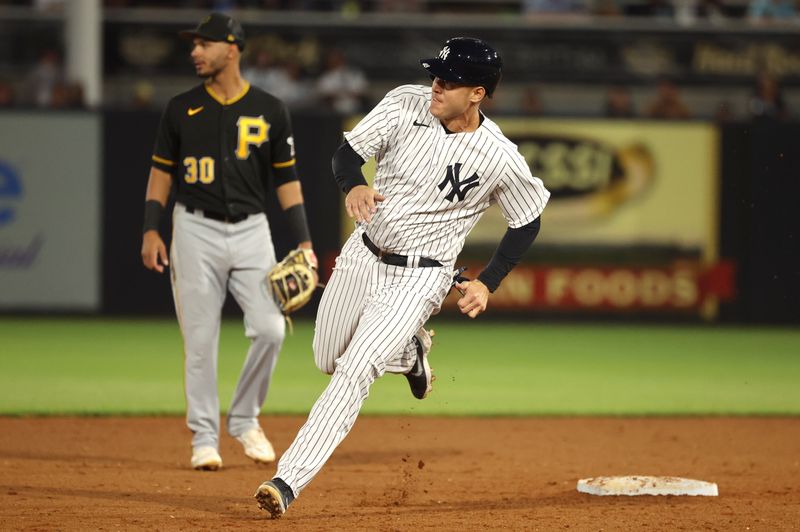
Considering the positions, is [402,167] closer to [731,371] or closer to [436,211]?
[436,211]

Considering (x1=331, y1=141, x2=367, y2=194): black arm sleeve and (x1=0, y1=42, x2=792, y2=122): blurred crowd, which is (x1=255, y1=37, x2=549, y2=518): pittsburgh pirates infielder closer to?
(x1=331, y1=141, x2=367, y2=194): black arm sleeve

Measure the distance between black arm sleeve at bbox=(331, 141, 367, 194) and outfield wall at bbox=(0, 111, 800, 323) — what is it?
926 cm

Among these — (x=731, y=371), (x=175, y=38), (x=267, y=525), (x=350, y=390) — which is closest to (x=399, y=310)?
(x=350, y=390)

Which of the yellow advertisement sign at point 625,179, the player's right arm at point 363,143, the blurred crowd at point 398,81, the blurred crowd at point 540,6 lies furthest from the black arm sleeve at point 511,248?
the blurred crowd at point 540,6

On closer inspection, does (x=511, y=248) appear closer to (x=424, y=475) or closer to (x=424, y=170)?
(x=424, y=170)

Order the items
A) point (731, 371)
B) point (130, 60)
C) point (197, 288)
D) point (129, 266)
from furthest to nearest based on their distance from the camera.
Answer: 1. point (130, 60)
2. point (129, 266)
3. point (731, 371)
4. point (197, 288)

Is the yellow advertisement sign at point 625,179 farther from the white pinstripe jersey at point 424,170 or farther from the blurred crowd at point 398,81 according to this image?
Answer: the white pinstripe jersey at point 424,170

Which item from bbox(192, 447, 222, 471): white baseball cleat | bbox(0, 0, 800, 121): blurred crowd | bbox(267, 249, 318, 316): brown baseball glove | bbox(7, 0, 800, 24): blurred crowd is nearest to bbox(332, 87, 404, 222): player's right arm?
bbox(267, 249, 318, 316): brown baseball glove

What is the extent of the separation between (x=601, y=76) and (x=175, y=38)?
20.5 feet

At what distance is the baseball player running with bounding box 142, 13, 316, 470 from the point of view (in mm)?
6980

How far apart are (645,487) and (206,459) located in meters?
2.26

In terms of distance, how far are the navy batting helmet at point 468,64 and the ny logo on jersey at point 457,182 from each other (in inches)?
14.6

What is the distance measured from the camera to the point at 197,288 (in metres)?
6.96

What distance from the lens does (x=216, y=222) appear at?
702 cm
